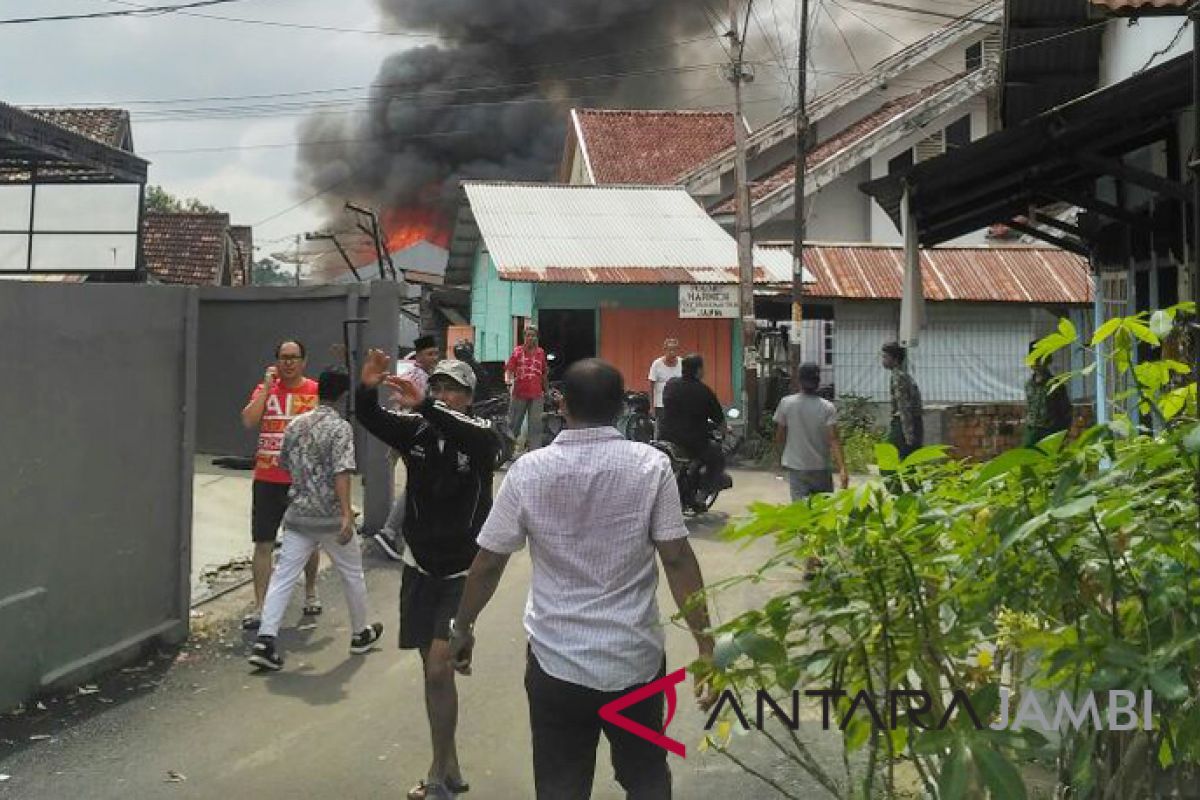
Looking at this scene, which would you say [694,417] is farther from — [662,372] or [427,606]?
[427,606]

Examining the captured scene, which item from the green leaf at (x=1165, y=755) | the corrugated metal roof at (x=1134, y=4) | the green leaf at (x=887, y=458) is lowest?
the green leaf at (x=1165, y=755)

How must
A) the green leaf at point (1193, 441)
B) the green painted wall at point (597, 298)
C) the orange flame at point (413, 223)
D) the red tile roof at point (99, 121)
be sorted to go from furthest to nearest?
the orange flame at point (413, 223), the red tile roof at point (99, 121), the green painted wall at point (597, 298), the green leaf at point (1193, 441)

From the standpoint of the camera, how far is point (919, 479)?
2299 millimetres

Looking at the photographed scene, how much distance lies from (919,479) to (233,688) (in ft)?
13.3

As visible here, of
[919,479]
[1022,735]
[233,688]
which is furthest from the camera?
[233,688]

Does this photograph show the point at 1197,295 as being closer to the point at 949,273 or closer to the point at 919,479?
the point at 919,479

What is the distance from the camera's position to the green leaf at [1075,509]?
1714 mm

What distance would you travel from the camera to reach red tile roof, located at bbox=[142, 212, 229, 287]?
89.9 ft

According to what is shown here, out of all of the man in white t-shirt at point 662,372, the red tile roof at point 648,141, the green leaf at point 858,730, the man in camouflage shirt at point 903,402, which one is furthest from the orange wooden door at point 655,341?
the green leaf at point 858,730

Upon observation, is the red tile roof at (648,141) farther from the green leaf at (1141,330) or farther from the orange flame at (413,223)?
the green leaf at (1141,330)

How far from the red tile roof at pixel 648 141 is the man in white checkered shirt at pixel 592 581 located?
74.0ft

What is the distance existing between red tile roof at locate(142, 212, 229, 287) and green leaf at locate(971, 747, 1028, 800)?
27.5 m

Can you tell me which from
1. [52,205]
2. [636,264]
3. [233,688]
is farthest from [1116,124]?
[52,205]

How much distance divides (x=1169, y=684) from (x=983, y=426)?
11728 millimetres
